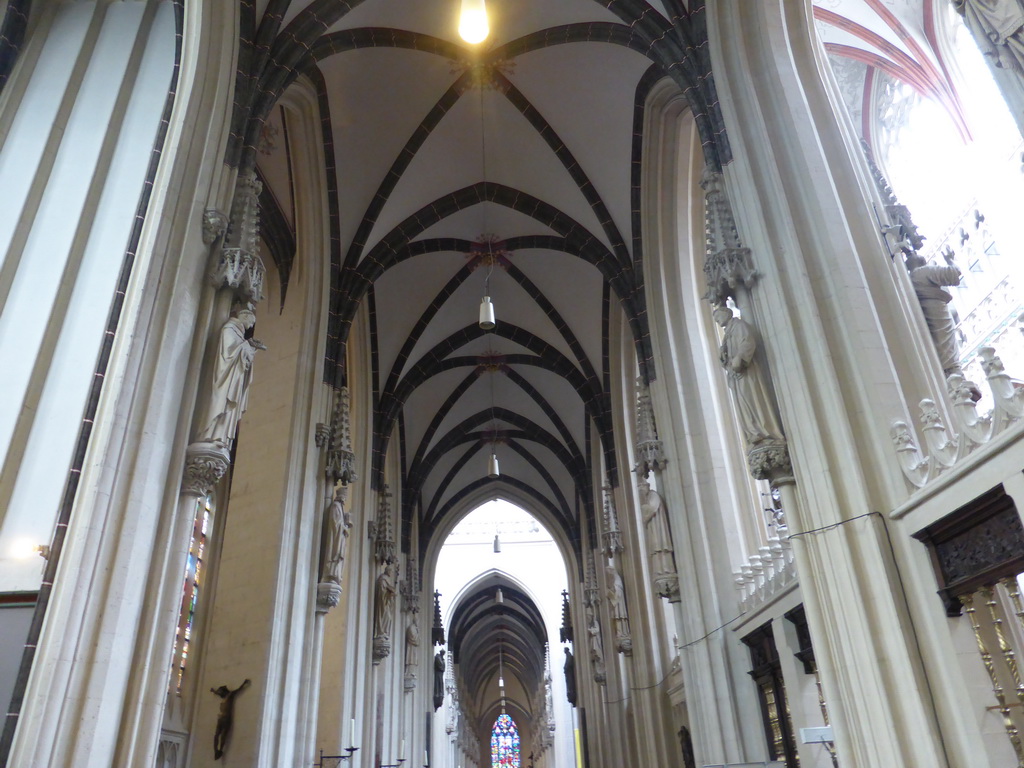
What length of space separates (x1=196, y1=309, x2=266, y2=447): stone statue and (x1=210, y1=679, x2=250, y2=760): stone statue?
13.4ft

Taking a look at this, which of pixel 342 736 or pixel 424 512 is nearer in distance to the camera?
pixel 342 736

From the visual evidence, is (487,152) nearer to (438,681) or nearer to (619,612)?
(619,612)

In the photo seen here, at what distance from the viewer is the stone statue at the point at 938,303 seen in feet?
23.4

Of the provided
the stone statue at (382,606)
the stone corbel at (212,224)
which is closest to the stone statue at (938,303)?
the stone corbel at (212,224)

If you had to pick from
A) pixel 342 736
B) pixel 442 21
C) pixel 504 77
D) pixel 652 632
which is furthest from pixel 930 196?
pixel 342 736

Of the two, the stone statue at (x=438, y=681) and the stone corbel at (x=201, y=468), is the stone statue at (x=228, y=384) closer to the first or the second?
the stone corbel at (x=201, y=468)

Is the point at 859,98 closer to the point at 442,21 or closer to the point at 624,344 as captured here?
the point at 624,344

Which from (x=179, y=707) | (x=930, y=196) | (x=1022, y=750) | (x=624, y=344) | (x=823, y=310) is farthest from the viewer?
(x=624, y=344)

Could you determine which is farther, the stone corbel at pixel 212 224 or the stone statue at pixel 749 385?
the stone corbel at pixel 212 224

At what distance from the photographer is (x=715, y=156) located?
8.78 metres

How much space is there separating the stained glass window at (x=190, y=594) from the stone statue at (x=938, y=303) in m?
9.47

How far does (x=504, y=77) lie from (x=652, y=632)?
10.1m

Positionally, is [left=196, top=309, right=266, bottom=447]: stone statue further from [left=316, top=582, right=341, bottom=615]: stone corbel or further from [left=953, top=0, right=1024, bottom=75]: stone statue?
[left=953, top=0, right=1024, bottom=75]: stone statue

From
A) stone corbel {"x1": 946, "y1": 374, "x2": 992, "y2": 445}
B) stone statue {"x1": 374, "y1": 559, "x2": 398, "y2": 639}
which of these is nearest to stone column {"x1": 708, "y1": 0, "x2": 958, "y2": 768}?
stone corbel {"x1": 946, "y1": 374, "x2": 992, "y2": 445}
